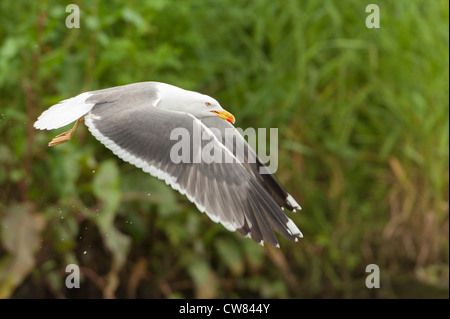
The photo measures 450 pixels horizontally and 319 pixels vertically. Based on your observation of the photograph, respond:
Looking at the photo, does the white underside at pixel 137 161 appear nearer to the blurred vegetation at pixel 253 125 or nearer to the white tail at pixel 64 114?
the white tail at pixel 64 114

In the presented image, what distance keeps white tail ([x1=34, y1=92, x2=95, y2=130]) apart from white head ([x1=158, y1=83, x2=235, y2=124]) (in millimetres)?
225

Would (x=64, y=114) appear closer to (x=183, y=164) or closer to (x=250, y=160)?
(x=183, y=164)

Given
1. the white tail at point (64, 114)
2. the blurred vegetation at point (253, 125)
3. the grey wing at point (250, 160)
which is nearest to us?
the white tail at point (64, 114)

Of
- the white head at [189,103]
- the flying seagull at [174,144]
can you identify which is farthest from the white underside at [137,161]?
the white head at [189,103]

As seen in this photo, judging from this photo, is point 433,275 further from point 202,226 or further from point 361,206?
point 202,226

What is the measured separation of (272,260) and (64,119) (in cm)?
173

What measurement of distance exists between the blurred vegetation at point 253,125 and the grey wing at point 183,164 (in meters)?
0.92

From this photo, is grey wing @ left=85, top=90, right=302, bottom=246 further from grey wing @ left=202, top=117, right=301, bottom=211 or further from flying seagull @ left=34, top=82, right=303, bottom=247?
grey wing @ left=202, top=117, right=301, bottom=211

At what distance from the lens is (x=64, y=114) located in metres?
2.28

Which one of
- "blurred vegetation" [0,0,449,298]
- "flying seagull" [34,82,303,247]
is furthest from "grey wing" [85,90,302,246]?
"blurred vegetation" [0,0,449,298]

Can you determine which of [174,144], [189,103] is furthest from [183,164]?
[189,103]

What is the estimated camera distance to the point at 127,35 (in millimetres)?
3568

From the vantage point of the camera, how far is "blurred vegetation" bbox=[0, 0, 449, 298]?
3.32 m

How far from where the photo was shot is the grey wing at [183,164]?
2275mm
